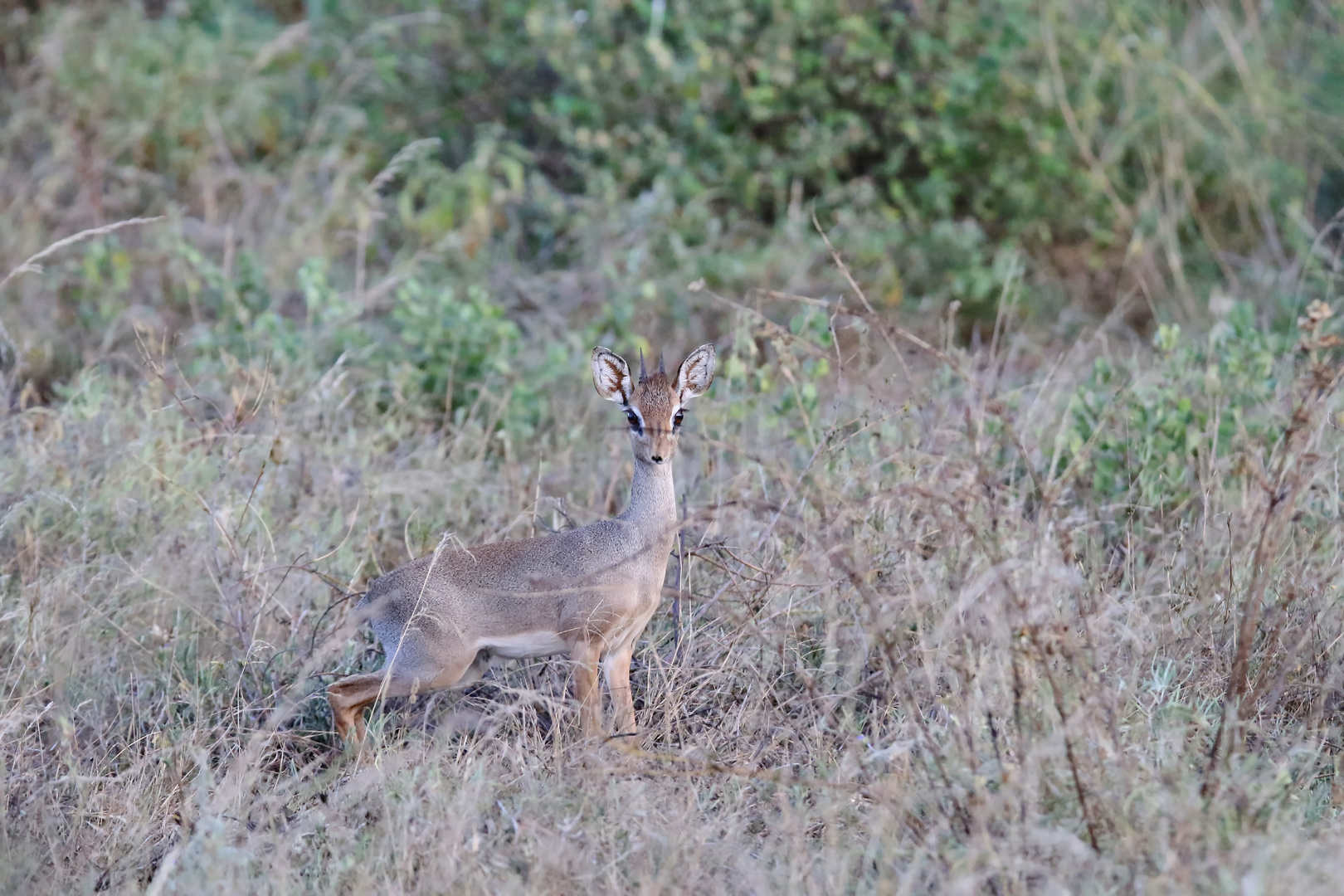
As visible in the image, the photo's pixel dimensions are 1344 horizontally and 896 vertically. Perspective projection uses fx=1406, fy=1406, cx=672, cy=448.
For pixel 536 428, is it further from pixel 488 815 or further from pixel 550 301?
pixel 488 815

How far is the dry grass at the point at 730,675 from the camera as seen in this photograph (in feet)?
11.0

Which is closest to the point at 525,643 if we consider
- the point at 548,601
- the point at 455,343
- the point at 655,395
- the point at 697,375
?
the point at 548,601

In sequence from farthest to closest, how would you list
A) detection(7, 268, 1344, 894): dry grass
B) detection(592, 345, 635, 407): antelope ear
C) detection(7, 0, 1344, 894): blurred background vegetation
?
1. detection(592, 345, 635, 407): antelope ear
2. detection(7, 0, 1344, 894): blurred background vegetation
3. detection(7, 268, 1344, 894): dry grass

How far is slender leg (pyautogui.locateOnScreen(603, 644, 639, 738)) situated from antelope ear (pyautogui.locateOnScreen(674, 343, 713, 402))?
793 mm

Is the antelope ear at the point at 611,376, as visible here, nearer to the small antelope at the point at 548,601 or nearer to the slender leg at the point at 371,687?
the small antelope at the point at 548,601

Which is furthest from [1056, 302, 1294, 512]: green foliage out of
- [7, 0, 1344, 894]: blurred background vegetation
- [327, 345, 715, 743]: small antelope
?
[327, 345, 715, 743]: small antelope

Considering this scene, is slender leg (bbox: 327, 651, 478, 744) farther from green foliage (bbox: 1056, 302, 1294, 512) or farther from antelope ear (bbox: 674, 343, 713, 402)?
green foliage (bbox: 1056, 302, 1294, 512)

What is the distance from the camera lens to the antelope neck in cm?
431

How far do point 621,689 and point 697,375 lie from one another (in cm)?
98

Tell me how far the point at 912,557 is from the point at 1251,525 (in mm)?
1197

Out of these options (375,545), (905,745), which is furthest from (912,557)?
(375,545)

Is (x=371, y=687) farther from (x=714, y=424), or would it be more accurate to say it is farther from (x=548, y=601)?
(x=714, y=424)

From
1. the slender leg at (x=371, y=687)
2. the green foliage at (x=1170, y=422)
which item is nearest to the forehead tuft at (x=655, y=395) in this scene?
the slender leg at (x=371, y=687)

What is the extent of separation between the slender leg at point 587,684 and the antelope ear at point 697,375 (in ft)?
2.64
